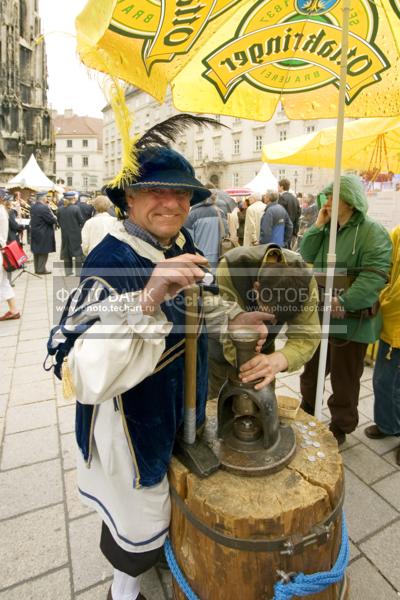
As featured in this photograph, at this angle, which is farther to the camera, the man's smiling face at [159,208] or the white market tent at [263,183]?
the white market tent at [263,183]

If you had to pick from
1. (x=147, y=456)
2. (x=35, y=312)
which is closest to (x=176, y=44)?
(x=147, y=456)

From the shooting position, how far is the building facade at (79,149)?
6794 centimetres

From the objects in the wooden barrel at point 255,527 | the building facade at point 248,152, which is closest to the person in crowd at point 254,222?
the wooden barrel at point 255,527

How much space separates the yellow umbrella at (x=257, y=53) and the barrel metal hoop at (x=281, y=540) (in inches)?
48.3

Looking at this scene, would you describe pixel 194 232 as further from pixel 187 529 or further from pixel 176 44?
pixel 187 529

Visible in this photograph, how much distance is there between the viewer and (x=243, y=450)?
136 cm

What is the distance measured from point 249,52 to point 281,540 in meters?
2.17

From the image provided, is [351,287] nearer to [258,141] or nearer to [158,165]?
[158,165]

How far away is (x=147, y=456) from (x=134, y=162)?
3.31ft

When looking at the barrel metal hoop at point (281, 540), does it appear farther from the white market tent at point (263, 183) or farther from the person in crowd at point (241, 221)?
the white market tent at point (263, 183)

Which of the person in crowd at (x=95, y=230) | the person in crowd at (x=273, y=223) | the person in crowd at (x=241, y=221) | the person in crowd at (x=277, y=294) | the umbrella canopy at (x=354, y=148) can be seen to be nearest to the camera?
the person in crowd at (x=277, y=294)

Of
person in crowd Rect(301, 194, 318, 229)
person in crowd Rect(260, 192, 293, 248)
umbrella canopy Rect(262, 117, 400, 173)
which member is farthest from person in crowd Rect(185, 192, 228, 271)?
person in crowd Rect(301, 194, 318, 229)

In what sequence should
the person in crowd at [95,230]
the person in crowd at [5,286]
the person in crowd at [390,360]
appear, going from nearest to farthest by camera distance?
the person in crowd at [390,360] < the person in crowd at [5,286] < the person in crowd at [95,230]

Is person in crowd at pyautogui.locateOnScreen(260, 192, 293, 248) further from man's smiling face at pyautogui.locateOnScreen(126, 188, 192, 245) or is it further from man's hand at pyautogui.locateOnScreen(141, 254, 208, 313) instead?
man's hand at pyautogui.locateOnScreen(141, 254, 208, 313)
